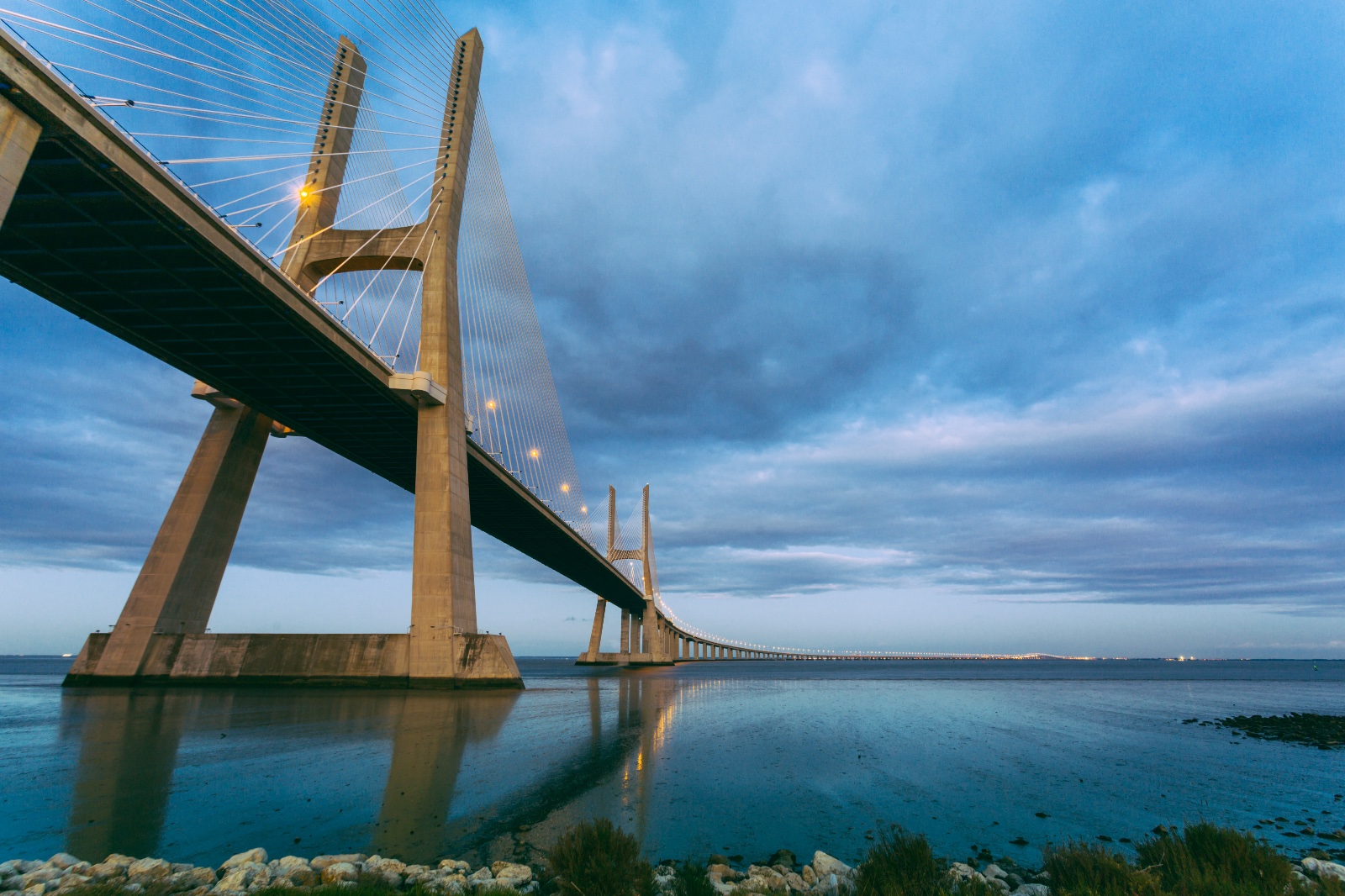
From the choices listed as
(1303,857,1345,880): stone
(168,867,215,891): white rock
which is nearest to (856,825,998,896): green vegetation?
(1303,857,1345,880): stone

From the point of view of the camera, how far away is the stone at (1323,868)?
24.5 feet

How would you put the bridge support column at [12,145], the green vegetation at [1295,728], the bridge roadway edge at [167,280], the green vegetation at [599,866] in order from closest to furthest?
the green vegetation at [599,866], the bridge support column at [12,145], the bridge roadway edge at [167,280], the green vegetation at [1295,728]

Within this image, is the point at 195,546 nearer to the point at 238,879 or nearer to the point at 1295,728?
the point at 238,879

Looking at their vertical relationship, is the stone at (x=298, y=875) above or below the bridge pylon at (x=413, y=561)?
below

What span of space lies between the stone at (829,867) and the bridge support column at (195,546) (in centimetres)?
3525

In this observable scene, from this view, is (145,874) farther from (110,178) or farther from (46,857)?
(110,178)

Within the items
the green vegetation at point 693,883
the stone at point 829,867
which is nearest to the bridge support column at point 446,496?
the stone at point 829,867

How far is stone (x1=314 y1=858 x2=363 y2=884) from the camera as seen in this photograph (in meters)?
6.16

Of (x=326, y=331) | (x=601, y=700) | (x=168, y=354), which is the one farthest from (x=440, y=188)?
(x=601, y=700)

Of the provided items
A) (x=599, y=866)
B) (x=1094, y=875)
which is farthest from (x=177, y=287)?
(x=1094, y=875)

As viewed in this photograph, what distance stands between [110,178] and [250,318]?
8.73 metres

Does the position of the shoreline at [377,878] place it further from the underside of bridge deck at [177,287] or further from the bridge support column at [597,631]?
the bridge support column at [597,631]

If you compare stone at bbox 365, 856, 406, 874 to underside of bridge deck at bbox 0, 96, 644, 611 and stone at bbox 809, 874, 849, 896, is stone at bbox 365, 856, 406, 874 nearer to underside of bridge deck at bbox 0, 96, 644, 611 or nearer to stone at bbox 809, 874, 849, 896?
stone at bbox 809, 874, 849, 896

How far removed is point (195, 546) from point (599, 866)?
3488cm
